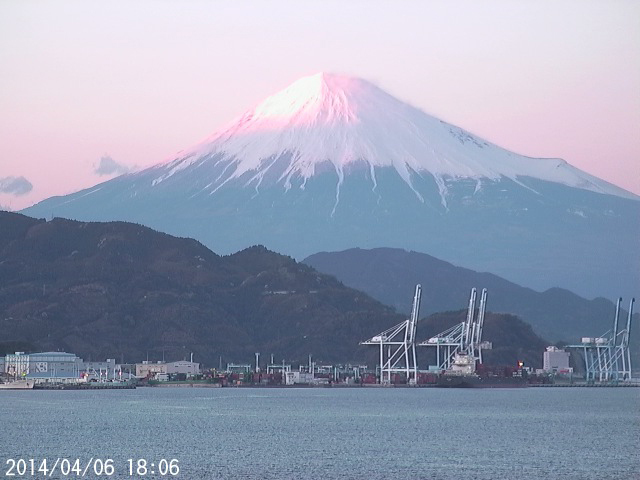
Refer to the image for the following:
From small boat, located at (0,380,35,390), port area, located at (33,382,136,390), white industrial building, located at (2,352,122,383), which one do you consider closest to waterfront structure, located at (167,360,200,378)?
white industrial building, located at (2,352,122,383)

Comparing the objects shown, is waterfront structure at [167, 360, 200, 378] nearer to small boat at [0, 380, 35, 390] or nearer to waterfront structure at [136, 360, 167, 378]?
waterfront structure at [136, 360, 167, 378]

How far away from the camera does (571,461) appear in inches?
2790

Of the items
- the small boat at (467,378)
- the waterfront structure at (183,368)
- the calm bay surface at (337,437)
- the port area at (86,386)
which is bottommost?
the calm bay surface at (337,437)

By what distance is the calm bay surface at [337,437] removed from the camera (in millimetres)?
67188

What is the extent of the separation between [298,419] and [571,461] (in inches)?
1307

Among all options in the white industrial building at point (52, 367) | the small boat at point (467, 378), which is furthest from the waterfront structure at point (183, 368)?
the small boat at point (467, 378)

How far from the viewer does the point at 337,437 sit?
276ft

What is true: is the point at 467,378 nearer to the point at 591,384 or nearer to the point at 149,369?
Answer: the point at 591,384

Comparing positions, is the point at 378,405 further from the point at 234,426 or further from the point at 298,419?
the point at 234,426

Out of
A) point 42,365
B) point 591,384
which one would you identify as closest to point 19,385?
point 42,365

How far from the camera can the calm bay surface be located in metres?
67.2

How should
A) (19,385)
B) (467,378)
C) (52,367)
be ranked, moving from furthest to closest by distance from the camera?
(52,367), (467,378), (19,385)

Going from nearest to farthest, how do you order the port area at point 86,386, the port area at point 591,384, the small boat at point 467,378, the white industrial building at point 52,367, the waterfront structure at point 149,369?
the port area at point 86,386
the small boat at point 467,378
the white industrial building at point 52,367
the waterfront structure at point 149,369
the port area at point 591,384

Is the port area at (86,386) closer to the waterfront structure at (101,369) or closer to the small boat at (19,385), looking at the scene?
the small boat at (19,385)
